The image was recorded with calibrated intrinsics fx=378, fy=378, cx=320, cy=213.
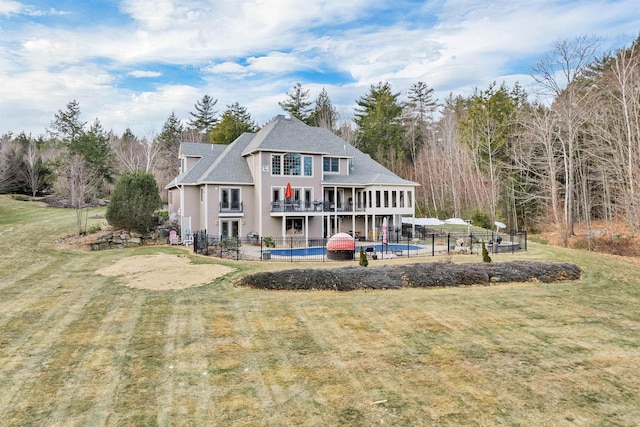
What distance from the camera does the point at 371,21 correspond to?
909 inches

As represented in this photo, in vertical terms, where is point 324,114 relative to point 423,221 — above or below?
above

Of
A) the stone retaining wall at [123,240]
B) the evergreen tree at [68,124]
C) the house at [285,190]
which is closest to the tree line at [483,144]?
the evergreen tree at [68,124]

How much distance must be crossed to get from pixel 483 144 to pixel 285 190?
25.9 meters

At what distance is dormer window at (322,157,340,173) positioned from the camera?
105ft

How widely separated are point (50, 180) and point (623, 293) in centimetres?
5900

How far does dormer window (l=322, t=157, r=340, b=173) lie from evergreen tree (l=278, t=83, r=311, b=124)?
28623mm

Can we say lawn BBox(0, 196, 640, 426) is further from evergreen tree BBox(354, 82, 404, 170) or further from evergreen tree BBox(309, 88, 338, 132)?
evergreen tree BBox(309, 88, 338, 132)

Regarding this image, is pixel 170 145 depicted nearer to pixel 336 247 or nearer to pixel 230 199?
pixel 230 199

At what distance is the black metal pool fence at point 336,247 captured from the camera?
19.5 m

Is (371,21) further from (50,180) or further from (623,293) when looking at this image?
(50,180)

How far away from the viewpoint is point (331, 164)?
105 ft

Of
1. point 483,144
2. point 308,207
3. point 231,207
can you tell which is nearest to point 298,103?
point 483,144

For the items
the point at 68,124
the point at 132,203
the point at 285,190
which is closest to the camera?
the point at 132,203

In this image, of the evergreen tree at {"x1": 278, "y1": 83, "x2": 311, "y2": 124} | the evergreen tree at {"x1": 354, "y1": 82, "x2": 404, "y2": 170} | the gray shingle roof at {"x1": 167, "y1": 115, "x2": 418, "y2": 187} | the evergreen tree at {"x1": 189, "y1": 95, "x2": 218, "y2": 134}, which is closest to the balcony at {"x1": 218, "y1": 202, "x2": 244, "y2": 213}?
the gray shingle roof at {"x1": 167, "y1": 115, "x2": 418, "y2": 187}
